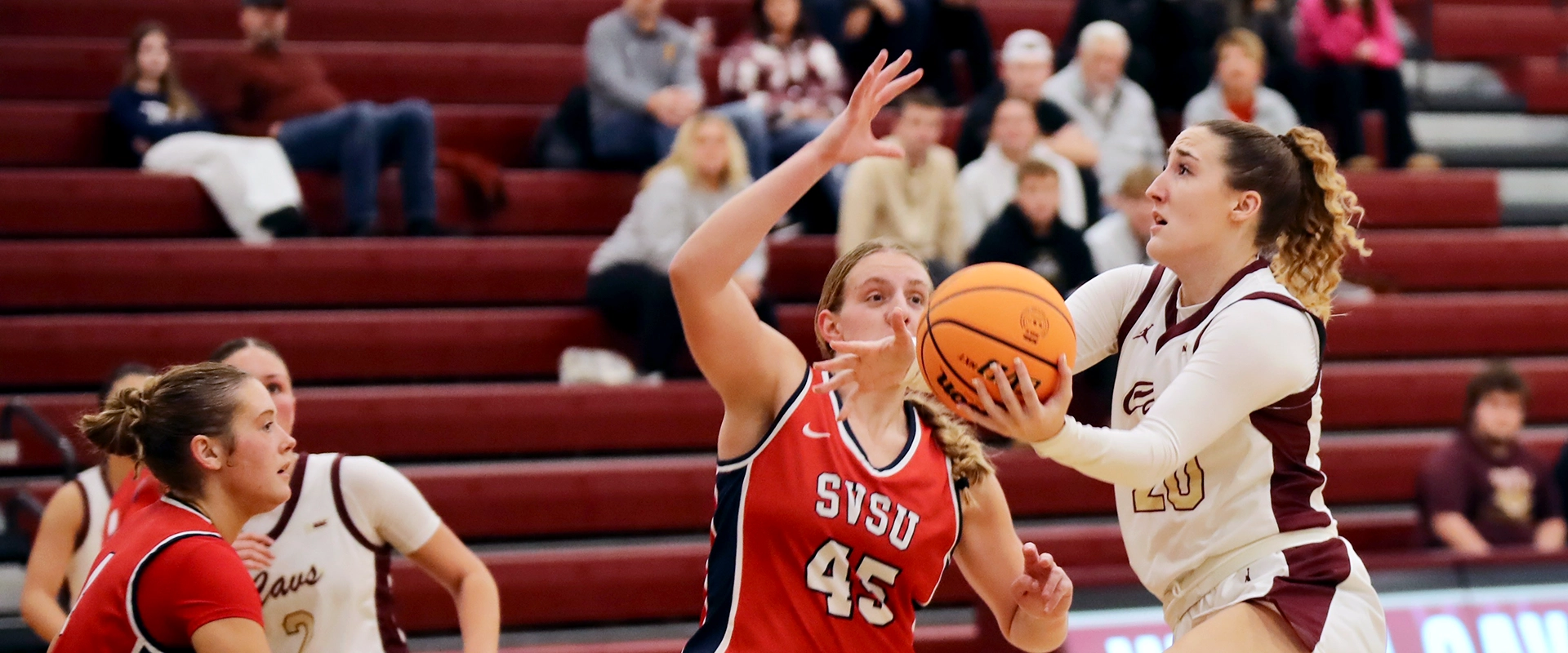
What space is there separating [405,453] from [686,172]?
1604 millimetres

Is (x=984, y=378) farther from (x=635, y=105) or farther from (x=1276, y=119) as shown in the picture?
(x=1276, y=119)

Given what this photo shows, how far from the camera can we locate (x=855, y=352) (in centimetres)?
276

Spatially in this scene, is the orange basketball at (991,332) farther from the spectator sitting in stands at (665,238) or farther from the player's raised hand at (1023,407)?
the spectator sitting in stands at (665,238)

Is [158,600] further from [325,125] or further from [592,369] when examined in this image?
[325,125]

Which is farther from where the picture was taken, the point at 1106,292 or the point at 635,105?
the point at 635,105

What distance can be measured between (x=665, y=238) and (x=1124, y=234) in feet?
6.47

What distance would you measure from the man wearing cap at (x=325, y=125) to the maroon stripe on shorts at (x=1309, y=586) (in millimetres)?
4973

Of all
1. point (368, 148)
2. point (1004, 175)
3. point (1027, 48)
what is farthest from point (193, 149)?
point (1027, 48)

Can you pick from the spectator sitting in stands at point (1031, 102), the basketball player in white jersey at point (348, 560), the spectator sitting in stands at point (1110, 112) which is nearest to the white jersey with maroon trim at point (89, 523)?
the basketball player in white jersey at point (348, 560)

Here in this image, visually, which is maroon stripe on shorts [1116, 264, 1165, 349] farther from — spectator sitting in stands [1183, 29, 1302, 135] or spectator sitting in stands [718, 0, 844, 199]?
spectator sitting in stands [1183, 29, 1302, 135]

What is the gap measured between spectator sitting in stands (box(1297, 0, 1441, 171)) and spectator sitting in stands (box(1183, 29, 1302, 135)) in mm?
721

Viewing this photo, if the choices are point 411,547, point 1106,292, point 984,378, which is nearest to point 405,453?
point 411,547

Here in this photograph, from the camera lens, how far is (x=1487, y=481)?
6.33m

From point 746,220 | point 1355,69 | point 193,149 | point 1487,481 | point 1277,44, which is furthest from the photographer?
point 1277,44
